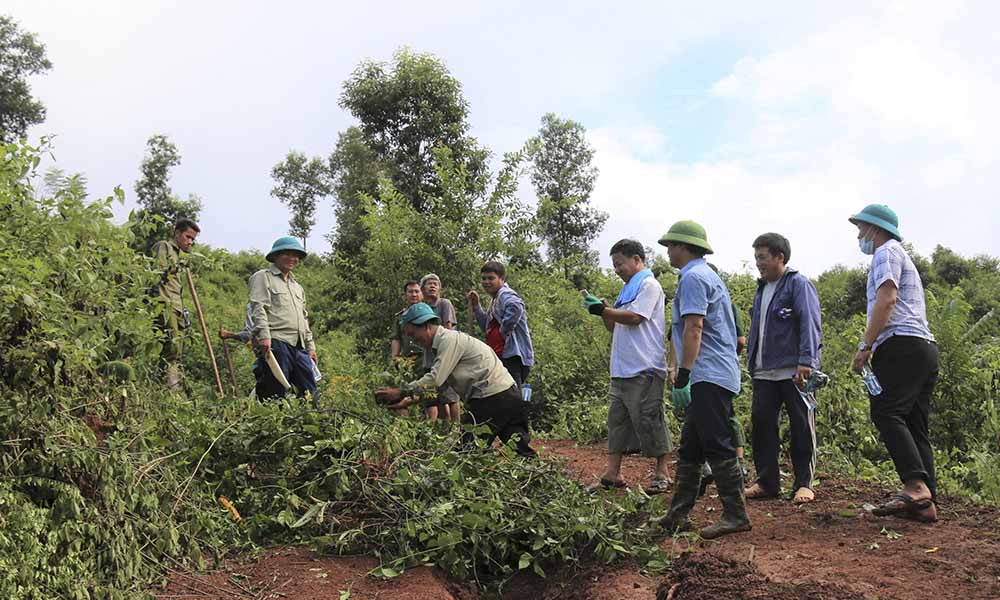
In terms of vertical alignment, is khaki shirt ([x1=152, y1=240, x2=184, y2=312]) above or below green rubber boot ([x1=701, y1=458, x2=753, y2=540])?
above

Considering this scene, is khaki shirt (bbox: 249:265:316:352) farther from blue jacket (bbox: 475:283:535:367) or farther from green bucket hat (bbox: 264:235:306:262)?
blue jacket (bbox: 475:283:535:367)

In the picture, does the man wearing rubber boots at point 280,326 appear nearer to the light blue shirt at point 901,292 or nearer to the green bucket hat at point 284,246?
the green bucket hat at point 284,246

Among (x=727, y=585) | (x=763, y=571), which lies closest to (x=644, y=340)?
(x=763, y=571)

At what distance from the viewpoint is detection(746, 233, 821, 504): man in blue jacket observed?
5.38 metres

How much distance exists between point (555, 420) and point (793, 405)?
5.58m

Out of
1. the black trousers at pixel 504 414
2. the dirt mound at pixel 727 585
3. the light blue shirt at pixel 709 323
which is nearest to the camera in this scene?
the dirt mound at pixel 727 585

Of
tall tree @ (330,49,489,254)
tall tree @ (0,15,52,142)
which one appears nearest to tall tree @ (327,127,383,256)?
tall tree @ (330,49,489,254)

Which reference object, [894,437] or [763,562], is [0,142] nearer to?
[763,562]

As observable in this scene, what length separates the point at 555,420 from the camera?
10.9 meters

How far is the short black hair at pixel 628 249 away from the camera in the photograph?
5770 mm

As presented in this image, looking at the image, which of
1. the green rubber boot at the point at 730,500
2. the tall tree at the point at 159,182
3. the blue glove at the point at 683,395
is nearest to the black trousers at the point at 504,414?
the blue glove at the point at 683,395

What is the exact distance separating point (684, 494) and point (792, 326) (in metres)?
1.50

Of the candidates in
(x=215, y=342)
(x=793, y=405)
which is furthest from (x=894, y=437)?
(x=215, y=342)

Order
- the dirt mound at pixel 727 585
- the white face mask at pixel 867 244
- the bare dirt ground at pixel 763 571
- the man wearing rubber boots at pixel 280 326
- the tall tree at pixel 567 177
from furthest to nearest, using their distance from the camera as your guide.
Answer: the tall tree at pixel 567 177 → the man wearing rubber boots at pixel 280 326 → the white face mask at pixel 867 244 → the bare dirt ground at pixel 763 571 → the dirt mound at pixel 727 585
